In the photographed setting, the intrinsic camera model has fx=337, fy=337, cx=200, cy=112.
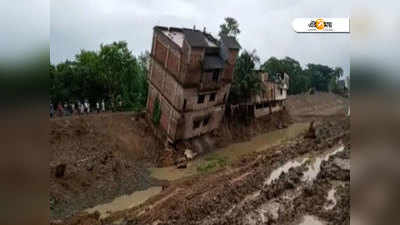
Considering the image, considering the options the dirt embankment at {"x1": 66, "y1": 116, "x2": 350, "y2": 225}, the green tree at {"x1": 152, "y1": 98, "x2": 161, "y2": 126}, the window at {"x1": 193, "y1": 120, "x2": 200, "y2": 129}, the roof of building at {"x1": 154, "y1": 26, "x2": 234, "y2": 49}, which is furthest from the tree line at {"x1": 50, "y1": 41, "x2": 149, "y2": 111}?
the dirt embankment at {"x1": 66, "y1": 116, "x2": 350, "y2": 225}

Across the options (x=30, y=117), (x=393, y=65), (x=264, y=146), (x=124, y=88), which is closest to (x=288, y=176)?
(x=264, y=146)

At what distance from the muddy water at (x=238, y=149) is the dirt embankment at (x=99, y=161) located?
246 mm

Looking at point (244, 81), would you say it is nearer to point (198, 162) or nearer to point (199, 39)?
point (199, 39)

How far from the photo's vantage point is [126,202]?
470 cm

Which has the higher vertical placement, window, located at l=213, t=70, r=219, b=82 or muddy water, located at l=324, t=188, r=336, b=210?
window, located at l=213, t=70, r=219, b=82

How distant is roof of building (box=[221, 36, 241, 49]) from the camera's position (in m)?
4.32

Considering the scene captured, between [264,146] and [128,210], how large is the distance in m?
2.22

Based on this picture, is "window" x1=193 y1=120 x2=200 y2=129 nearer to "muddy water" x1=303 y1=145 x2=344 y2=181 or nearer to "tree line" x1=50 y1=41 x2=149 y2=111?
"tree line" x1=50 y1=41 x2=149 y2=111

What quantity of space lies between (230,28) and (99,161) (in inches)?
108

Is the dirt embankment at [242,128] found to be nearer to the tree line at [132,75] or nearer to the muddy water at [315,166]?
the tree line at [132,75]

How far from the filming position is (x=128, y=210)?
15.2 ft

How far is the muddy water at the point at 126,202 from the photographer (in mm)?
4559

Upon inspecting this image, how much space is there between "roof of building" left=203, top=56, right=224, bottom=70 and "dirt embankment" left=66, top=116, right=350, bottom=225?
4.85ft

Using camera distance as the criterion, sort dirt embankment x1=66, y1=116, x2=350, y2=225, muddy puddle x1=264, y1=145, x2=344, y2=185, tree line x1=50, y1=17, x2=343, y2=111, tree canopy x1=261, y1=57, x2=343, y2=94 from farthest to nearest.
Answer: muddy puddle x1=264, y1=145, x2=344, y2=185 → dirt embankment x1=66, y1=116, x2=350, y2=225 → tree line x1=50, y1=17, x2=343, y2=111 → tree canopy x1=261, y1=57, x2=343, y2=94
